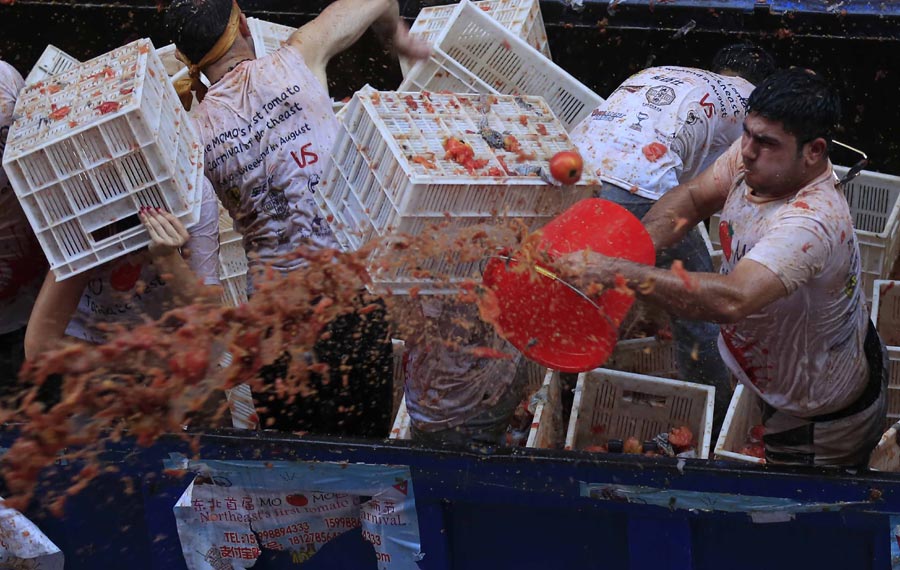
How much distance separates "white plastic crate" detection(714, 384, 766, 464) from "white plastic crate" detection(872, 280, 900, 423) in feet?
2.19

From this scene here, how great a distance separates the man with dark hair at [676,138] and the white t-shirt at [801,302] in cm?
69

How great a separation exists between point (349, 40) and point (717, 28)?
2312 mm

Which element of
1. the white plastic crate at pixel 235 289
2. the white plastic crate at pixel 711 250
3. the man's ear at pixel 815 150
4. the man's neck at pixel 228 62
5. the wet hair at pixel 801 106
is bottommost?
the white plastic crate at pixel 711 250

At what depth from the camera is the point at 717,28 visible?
5.53 m

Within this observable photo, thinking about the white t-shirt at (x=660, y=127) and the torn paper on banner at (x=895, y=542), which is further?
the white t-shirt at (x=660, y=127)

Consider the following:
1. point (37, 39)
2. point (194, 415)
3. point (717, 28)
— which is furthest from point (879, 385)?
point (37, 39)

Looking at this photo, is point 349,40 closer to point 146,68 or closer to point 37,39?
point 146,68

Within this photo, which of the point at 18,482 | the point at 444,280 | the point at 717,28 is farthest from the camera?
the point at 717,28

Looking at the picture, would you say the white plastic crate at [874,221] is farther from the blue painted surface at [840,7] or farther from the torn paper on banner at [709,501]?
the torn paper on banner at [709,501]

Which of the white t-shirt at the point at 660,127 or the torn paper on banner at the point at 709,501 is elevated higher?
the white t-shirt at the point at 660,127

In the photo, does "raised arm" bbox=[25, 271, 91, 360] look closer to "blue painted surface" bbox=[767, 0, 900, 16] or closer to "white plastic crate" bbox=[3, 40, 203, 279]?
"white plastic crate" bbox=[3, 40, 203, 279]

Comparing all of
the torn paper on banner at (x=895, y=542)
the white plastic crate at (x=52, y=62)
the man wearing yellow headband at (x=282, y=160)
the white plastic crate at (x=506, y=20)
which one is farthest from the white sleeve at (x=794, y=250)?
the white plastic crate at (x=52, y=62)

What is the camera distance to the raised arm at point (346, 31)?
411 cm

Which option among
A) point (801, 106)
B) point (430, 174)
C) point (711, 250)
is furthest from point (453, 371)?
point (711, 250)
